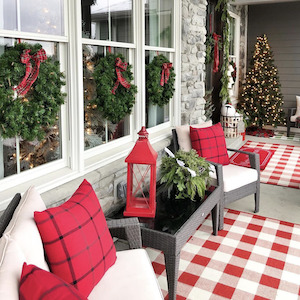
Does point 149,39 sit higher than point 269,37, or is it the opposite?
point 269,37

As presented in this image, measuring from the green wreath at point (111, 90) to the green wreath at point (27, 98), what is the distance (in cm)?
46

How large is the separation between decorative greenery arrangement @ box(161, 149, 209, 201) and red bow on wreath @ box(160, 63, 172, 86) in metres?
1.06

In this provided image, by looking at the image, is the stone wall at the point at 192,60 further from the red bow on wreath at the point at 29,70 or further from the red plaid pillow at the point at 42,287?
the red plaid pillow at the point at 42,287

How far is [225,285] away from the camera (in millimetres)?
2553

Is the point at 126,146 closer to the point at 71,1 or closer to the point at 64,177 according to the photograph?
the point at 64,177

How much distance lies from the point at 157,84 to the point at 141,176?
1.38 meters

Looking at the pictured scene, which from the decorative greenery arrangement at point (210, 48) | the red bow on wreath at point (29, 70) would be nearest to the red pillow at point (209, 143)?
the red bow on wreath at point (29, 70)

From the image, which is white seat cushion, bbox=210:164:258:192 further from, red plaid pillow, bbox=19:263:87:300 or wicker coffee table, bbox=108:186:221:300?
red plaid pillow, bbox=19:263:87:300

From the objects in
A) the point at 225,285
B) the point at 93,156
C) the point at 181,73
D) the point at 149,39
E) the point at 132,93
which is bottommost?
the point at 225,285

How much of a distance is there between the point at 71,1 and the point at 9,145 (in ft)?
3.53

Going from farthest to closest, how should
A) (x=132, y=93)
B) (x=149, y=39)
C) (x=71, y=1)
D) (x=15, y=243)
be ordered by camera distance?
(x=149, y=39) → (x=132, y=93) → (x=71, y=1) → (x=15, y=243)

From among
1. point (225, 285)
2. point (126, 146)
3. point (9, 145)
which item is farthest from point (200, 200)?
point (9, 145)

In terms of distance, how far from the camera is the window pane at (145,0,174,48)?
3.61 m

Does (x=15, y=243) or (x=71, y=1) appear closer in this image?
(x=15, y=243)
